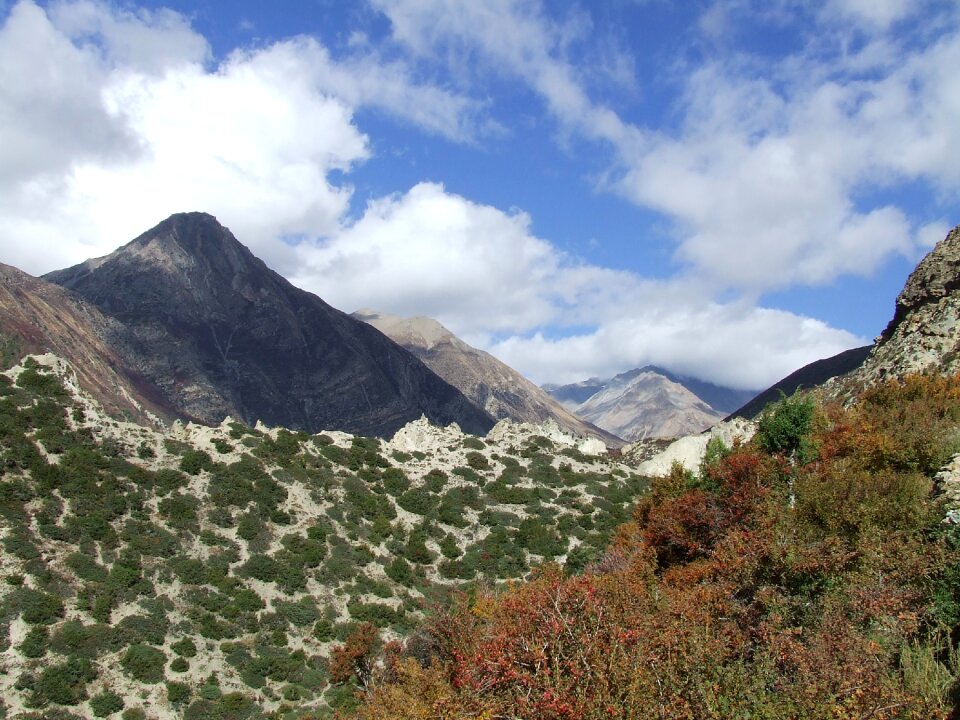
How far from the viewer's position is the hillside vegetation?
9.81m

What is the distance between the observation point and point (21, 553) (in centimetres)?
2520

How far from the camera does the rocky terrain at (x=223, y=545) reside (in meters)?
22.6

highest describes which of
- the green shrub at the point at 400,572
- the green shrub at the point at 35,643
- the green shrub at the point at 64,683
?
the green shrub at the point at 400,572

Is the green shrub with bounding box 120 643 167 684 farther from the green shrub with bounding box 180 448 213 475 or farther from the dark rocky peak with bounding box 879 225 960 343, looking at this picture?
the dark rocky peak with bounding box 879 225 960 343

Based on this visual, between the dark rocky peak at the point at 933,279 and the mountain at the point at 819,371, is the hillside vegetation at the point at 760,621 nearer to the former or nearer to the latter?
the dark rocky peak at the point at 933,279

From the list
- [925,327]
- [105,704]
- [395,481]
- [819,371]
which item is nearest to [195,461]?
[395,481]

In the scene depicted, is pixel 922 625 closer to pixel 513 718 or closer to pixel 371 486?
pixel 513 718

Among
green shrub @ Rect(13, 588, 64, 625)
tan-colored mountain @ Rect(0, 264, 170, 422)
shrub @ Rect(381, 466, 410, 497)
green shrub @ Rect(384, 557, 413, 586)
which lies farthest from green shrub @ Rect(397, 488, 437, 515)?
tan-colored mountain @ Rect(0, 264, 170, 422)

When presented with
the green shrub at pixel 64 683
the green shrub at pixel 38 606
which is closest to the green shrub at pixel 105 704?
the green shrub at pixel 64 683

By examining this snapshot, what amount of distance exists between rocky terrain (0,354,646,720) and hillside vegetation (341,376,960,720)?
15.9 ft

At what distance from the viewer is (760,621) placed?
12797mm

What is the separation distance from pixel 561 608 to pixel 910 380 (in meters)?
23.3

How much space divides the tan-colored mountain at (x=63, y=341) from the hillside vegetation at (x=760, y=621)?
138848 millimetres

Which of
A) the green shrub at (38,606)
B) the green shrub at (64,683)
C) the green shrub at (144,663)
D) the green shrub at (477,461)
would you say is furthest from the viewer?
the green shrub at (477,461)
